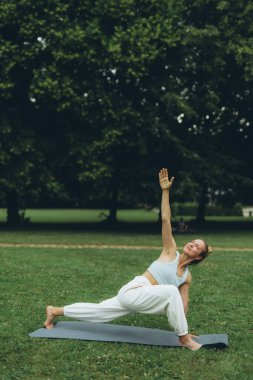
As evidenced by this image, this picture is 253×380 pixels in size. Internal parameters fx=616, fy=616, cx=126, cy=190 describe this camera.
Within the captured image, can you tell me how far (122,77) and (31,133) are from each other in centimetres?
570

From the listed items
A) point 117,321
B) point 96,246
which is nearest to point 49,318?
point 117,321

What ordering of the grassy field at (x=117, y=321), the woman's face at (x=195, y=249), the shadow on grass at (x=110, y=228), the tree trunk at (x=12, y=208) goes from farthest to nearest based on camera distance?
1. the tree trunk at (x=12, y=208)
2. the shadow on grass at (x=110, y=228)
3. the woman's face at (x=195, y=249)
4. the grassy field at (x=117, y=321)

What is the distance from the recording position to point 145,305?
8.61 m

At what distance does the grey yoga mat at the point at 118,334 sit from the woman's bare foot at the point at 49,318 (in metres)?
0.07

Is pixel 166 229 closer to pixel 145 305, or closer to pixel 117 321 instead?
pixel 145 305

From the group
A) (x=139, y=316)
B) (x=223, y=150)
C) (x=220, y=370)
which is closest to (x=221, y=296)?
(x=139, y=316)

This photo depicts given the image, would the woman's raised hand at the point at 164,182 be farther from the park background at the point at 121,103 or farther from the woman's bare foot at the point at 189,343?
the park background at the point at 121,103

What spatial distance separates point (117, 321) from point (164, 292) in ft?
7.39

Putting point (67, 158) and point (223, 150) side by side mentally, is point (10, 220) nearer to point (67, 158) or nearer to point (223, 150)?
point (67, 158)

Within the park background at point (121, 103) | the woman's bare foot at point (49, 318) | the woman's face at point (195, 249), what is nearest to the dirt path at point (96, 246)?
the park background at point (121, 103)

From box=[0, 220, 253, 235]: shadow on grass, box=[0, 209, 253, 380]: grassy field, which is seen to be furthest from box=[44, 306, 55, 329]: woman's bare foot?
box=[0, 220, 253, 235]: shadow on grass

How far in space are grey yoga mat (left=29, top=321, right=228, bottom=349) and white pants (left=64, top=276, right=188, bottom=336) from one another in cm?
31

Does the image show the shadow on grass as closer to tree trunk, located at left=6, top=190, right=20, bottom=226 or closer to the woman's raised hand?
tree trunk, located at left=6, top=190, right=20, bottom=226

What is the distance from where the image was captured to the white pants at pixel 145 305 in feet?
27.8
